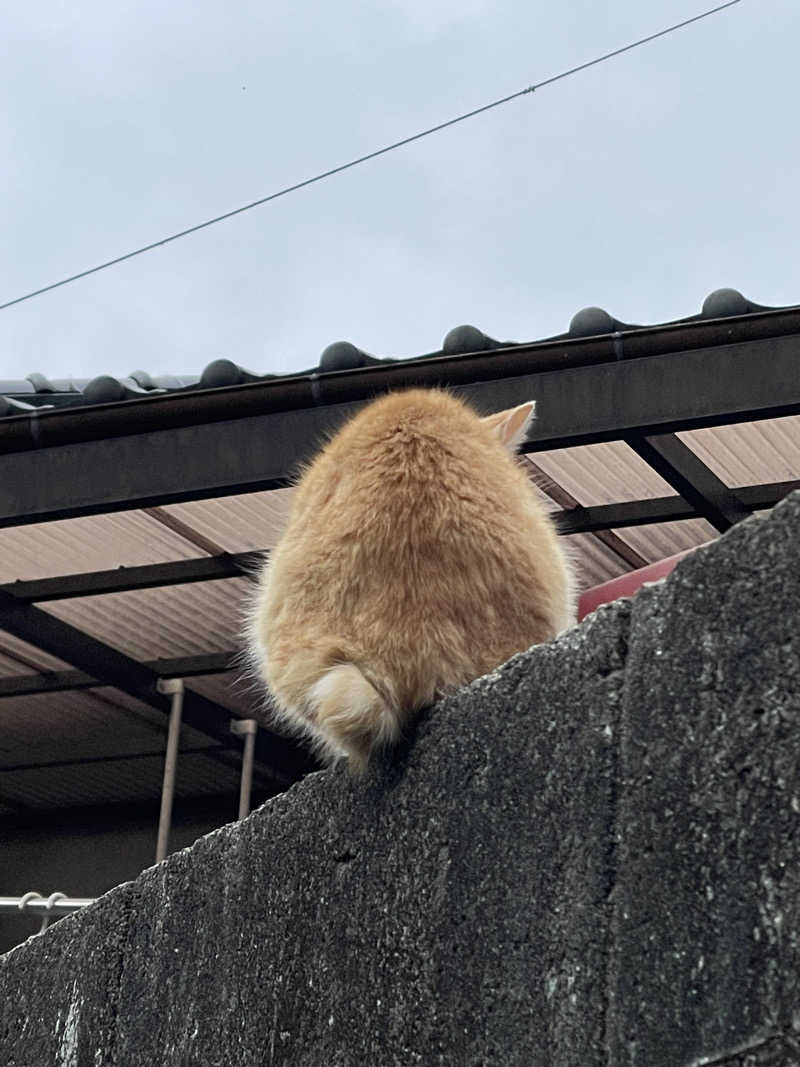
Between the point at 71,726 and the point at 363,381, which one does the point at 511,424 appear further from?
the point at 71,726

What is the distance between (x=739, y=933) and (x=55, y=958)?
217cm

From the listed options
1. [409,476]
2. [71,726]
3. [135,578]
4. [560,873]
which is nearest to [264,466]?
[135,578]

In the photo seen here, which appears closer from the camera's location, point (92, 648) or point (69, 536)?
point (69, 536)

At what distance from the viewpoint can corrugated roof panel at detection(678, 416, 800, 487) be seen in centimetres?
512

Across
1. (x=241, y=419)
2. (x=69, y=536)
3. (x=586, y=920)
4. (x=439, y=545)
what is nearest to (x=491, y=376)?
(x=241, y=419)

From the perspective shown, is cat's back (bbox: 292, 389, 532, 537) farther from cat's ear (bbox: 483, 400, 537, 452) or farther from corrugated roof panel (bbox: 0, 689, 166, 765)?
corrugated roof panel (bbox: 0, 689, 166, 765)

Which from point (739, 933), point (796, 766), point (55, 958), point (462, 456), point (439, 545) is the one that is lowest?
point (739, 933)

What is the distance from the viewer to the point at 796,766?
4.49ft

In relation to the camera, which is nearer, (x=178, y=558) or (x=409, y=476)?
(x=409, y=476)

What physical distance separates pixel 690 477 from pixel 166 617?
2.76m

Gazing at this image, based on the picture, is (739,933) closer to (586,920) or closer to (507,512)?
(586,920)

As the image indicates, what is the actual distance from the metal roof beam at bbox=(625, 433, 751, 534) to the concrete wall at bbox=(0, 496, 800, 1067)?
292 centimetres

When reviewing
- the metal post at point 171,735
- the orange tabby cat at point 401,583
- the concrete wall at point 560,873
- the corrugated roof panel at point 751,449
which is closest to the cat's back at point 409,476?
the orange tabby cat at point 401,583

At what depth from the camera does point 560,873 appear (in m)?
1.67
